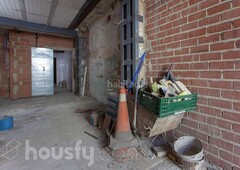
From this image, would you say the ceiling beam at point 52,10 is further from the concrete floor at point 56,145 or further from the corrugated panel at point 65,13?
the concrete floor at point 56,145

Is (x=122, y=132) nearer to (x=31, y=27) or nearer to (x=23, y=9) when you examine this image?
(x=23, y=9)

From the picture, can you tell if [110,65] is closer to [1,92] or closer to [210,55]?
[210,55]

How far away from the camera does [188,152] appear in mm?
1575

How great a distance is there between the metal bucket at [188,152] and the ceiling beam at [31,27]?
5179mm

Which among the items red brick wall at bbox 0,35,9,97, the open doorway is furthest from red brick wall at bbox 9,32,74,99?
the open doorway

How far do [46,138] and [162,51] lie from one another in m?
2.04

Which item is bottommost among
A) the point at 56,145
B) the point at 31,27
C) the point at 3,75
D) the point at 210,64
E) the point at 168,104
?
the point at 56,145

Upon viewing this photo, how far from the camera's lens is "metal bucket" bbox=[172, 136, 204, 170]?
1325 mm

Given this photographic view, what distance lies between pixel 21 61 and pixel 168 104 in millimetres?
5717

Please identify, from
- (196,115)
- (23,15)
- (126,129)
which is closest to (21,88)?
(23,15)

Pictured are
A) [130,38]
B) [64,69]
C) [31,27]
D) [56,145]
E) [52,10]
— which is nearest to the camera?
[56,145]

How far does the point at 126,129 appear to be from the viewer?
67.9 inches

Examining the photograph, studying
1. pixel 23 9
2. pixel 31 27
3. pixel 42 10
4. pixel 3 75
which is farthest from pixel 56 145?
pixel 3 75

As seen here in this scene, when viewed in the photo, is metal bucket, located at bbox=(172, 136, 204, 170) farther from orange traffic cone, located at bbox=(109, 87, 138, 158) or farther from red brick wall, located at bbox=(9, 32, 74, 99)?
red brick wall, located at bbox=(9, 32, 74, 99)
